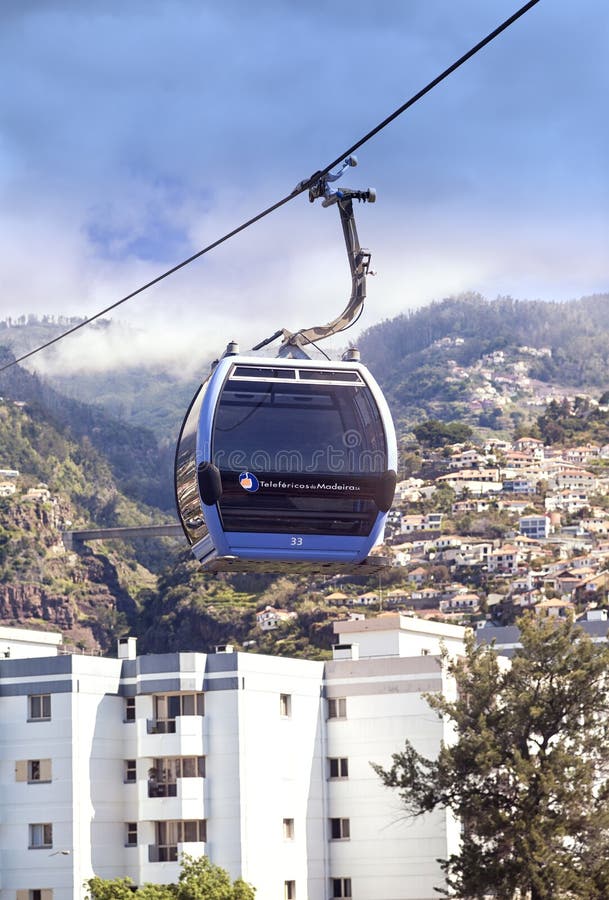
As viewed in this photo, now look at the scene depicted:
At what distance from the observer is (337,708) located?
254 feet

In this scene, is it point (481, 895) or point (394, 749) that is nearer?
point (481, 895)

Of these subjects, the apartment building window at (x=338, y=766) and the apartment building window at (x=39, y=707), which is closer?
the apartment building window at (x=39, y=707)

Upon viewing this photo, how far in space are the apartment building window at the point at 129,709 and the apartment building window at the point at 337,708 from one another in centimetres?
801

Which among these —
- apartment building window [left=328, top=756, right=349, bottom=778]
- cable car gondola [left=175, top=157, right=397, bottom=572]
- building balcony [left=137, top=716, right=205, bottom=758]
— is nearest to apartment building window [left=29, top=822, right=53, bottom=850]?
building balcony [left=137, top=716, right=205, bottom=758]

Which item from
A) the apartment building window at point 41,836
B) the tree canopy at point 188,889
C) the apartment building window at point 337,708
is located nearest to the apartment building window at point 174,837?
the apartment building window at point 41,836

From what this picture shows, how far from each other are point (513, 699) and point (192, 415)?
A: 42.1 m

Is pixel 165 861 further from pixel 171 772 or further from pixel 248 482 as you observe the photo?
pixel 248 482

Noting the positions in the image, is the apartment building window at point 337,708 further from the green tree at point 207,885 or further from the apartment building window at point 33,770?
the green tree at point 207,885

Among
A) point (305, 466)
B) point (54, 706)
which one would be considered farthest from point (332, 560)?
point (54, 706)

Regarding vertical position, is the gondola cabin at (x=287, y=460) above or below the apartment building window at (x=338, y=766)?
above

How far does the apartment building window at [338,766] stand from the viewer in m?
77.1

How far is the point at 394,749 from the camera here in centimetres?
7631

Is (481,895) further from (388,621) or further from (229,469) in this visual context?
(229,469)

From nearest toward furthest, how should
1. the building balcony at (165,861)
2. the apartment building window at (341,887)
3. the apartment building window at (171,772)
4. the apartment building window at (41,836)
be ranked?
the apartment building window at (41,836)
the building balcony at (165,861)
the apartment building window at (171,772)
the apartment building window at (341,887)
